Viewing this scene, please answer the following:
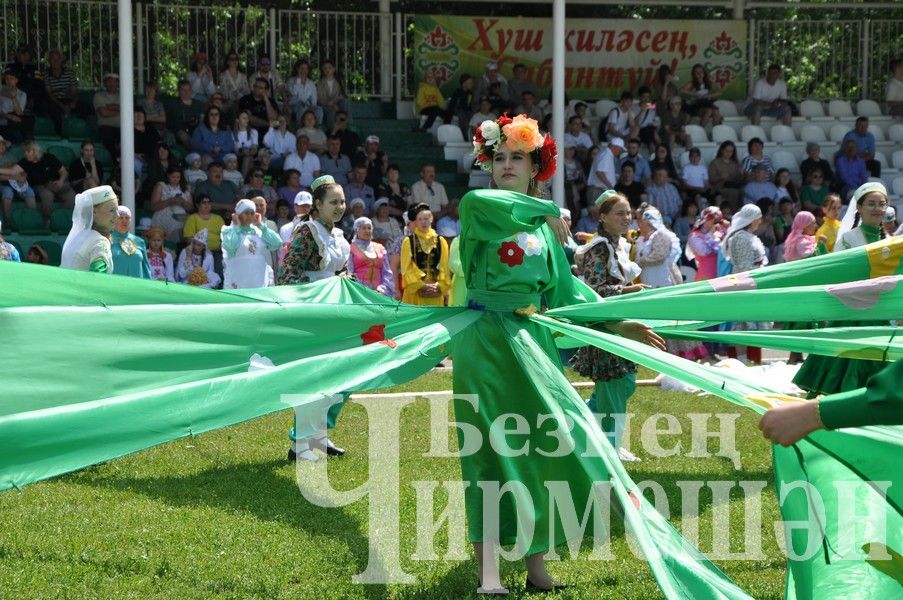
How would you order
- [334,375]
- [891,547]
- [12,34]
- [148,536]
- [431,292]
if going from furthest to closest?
[12,34], [431,292], [148,536], [334,375], [891,547]

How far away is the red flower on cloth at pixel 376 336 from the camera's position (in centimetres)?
549

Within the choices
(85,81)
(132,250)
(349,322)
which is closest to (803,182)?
(85,81)

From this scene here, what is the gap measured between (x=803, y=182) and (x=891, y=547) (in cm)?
1634

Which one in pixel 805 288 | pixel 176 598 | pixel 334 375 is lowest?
pixel 176 598

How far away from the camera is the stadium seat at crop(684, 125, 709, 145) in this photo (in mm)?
20688

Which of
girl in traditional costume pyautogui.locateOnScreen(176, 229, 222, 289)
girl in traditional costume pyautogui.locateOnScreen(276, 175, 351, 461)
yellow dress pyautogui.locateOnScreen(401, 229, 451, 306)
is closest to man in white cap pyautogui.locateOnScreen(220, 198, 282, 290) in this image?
girl in traditional costume pyautogui.locateOnScreen(176, 229, 222, 289)

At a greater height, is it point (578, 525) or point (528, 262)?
point (528, 262)

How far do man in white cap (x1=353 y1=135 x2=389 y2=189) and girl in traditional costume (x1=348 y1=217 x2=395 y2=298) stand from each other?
15.4 feet

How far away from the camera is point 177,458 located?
28.8 feet

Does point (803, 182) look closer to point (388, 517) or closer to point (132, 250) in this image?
point (132, 250)

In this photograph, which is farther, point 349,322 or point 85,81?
point 85,81

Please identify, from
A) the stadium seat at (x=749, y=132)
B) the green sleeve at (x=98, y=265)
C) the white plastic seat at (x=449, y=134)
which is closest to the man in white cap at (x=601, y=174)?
the white plastic seat at (x=449, y=134)

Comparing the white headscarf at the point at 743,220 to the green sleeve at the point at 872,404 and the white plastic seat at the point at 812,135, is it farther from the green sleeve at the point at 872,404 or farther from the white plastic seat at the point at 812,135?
the green sleeve at the point at 872,404

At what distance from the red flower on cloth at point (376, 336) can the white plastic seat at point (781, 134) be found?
17.0 metres
